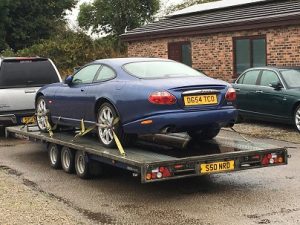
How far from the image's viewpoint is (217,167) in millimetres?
6902

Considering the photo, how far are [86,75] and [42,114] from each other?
1649 mm

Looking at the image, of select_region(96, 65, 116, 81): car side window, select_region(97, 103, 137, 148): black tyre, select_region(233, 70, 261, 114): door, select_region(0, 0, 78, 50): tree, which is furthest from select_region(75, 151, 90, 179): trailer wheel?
select_region(0, 0, 78, 50): tree

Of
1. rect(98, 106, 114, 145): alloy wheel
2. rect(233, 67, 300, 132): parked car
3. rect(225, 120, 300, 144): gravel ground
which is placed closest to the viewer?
rect(98, 106, 114, 145): alloy wheel

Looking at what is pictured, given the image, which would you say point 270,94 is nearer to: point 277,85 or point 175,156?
point 277,85

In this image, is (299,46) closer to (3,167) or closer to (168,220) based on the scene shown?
(3,167)

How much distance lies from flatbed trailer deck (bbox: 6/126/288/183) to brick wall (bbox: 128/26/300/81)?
9.57m

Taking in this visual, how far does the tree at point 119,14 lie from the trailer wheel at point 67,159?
107 feet

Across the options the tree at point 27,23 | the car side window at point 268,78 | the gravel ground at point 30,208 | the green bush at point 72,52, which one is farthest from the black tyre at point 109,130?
the tree at point 27,23

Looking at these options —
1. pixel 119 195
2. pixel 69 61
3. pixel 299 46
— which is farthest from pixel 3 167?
pixel 69 61

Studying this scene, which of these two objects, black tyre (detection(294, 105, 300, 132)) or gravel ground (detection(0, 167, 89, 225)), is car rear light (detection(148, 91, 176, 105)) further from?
black tyre (detection(294, 105, 300, 132))

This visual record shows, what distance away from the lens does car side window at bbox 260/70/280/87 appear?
13451mm

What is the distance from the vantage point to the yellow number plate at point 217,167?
6817 millimetres

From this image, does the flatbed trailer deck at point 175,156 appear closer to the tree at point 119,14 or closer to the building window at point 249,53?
the building window at point 249,53

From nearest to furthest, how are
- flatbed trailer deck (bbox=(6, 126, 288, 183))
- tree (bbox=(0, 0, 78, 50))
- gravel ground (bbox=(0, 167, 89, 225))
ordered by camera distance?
gravel ground (bbox=(0, 167, 89, 225))
flatbed trailer deck (bbox=(6, 126, 288, 183))
tree (bbox=(0, 0, 78, 50))
